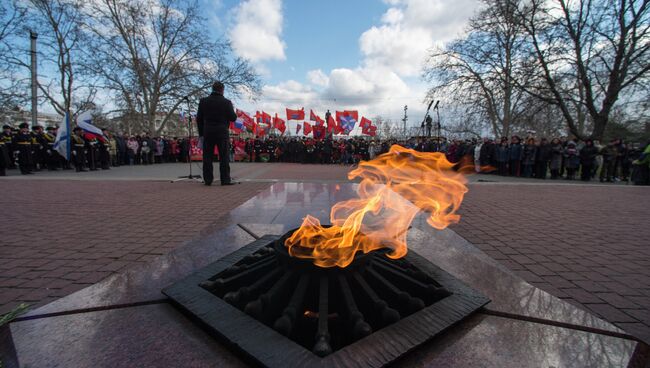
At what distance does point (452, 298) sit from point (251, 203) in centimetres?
335

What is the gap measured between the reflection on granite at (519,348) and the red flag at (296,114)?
94.2ft

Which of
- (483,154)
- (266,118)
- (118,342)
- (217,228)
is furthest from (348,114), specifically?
(118,342)

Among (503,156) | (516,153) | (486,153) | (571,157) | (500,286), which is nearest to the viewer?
(500,286)

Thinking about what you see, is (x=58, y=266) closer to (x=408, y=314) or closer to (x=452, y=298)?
(x=408, y=314)

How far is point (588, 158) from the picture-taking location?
13.2m

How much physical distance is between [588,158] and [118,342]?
54.6 feet

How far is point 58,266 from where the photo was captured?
262cm

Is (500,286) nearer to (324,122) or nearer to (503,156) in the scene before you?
(503,156)

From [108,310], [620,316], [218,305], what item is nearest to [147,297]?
[108,310]

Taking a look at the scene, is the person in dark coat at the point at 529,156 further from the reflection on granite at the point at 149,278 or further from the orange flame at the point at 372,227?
the reflection on granite at the point at 149,278

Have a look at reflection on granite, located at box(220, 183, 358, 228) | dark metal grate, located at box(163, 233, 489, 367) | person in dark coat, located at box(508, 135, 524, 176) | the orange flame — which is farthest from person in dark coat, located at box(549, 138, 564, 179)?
dark metal grate, located at box(163, 233, 489, 367)

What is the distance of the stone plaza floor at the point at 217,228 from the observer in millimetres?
2225

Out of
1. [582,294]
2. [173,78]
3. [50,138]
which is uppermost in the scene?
[173,78]

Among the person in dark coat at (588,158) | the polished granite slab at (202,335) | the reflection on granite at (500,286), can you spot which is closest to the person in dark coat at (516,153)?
the person in dark coat at (588,158)
